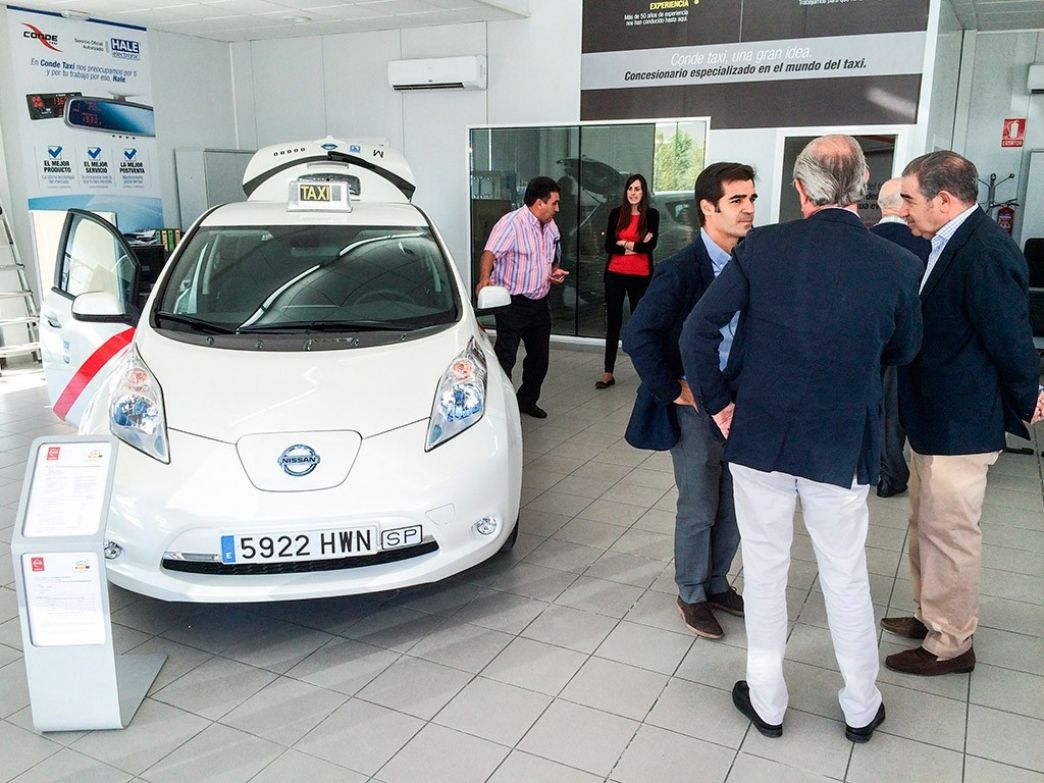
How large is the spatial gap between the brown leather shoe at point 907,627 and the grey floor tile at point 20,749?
259cm

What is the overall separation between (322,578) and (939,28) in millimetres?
6400

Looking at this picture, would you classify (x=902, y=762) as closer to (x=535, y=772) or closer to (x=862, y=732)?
(x=862, y=732)

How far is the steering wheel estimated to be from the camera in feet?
11.5

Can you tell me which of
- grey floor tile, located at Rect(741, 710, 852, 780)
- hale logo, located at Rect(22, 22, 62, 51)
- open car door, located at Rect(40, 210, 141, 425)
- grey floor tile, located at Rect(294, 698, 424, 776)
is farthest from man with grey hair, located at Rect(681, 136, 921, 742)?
hale logo, located at Rect(22, 22, 62, 51)

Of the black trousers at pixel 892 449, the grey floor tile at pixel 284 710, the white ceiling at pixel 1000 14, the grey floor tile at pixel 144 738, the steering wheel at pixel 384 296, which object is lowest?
the grey floor tile at pixel 144 738

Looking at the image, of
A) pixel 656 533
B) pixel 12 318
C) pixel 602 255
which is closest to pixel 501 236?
pixel 656 533

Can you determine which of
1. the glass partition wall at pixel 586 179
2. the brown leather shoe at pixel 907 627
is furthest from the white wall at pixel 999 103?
the brown leather shoe at pixel 907 627

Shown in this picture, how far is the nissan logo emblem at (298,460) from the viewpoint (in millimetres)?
2709

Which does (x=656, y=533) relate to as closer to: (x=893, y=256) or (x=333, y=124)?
(x=893, y=256)

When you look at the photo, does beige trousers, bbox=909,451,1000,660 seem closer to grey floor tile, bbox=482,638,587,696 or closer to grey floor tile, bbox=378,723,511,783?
grey floor tile, bbox=482,638,587,696

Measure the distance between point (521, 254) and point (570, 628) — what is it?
304 cm

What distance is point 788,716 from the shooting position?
2.54 metres

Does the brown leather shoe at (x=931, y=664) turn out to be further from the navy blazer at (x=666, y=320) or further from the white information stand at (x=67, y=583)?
the white information stand at (x=67, y=583)

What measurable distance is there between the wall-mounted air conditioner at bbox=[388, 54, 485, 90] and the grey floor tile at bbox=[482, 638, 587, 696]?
21.6 ft
